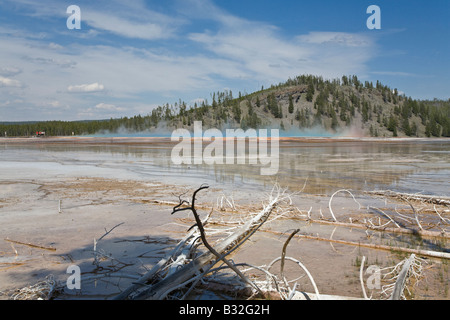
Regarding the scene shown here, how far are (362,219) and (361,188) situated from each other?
3882mm

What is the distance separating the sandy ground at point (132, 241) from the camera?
4.03 meters

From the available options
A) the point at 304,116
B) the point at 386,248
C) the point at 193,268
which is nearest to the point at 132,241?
the point at 193,268

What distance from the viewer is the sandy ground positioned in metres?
4.03

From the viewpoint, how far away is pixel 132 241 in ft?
18.4

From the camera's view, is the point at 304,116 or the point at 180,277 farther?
the point at 304,116

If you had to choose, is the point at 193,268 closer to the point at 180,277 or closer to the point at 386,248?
the point at 180,277

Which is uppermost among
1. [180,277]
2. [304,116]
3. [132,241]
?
[304,116]

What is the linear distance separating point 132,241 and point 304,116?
9051cm

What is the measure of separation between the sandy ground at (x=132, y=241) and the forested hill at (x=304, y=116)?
7599 centimetres

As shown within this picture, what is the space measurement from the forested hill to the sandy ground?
75985 mm

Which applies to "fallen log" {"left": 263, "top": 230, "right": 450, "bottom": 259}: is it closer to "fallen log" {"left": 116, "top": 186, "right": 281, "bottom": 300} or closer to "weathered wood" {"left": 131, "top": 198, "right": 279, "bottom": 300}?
"weathered wood" {"left": 131, "top": 198, "right": 279, "bottom": 300}

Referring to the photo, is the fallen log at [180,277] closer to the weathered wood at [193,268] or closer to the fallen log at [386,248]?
the weathered wood at [193,268]

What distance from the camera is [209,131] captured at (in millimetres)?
83438
